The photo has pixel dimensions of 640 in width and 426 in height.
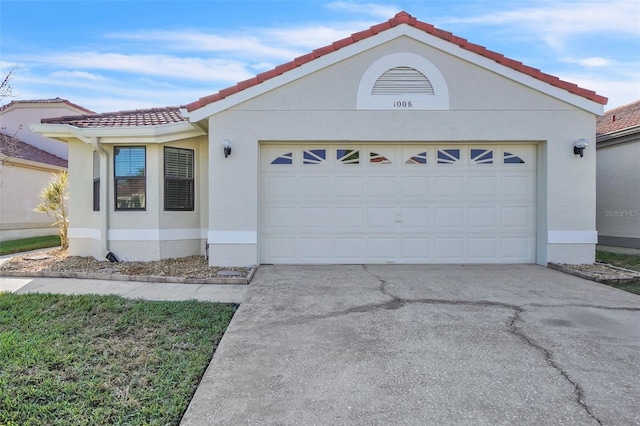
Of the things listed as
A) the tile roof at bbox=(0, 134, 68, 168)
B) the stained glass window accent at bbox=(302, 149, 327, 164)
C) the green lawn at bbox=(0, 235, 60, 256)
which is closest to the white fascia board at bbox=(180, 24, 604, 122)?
the stained glass window accent at bbox=(302, 149, 327, 164)

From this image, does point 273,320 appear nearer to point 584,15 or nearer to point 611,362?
point 611,362

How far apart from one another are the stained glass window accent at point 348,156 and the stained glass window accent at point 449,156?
1851 millimetres

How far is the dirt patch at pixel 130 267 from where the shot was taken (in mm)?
6887

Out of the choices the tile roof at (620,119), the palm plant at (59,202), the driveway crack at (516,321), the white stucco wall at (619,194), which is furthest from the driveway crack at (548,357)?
the palm plant at (59,202)

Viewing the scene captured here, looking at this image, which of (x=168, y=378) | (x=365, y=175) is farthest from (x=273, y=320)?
(x=365, y=175)

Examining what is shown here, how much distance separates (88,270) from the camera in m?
7.26

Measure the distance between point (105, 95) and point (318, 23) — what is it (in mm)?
10763

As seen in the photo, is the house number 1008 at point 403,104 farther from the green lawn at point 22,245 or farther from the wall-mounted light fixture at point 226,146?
the green lawn at point 22,245

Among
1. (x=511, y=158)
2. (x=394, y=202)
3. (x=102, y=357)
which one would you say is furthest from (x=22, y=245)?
(x=511, y=158)

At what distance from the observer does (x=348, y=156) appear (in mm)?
7766

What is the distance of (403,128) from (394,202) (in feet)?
5.26

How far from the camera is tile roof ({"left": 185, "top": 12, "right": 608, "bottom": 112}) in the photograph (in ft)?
23.9

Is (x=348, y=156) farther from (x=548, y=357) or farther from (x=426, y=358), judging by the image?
(x=548, y=357)

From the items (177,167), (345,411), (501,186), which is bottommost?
(345,411)
